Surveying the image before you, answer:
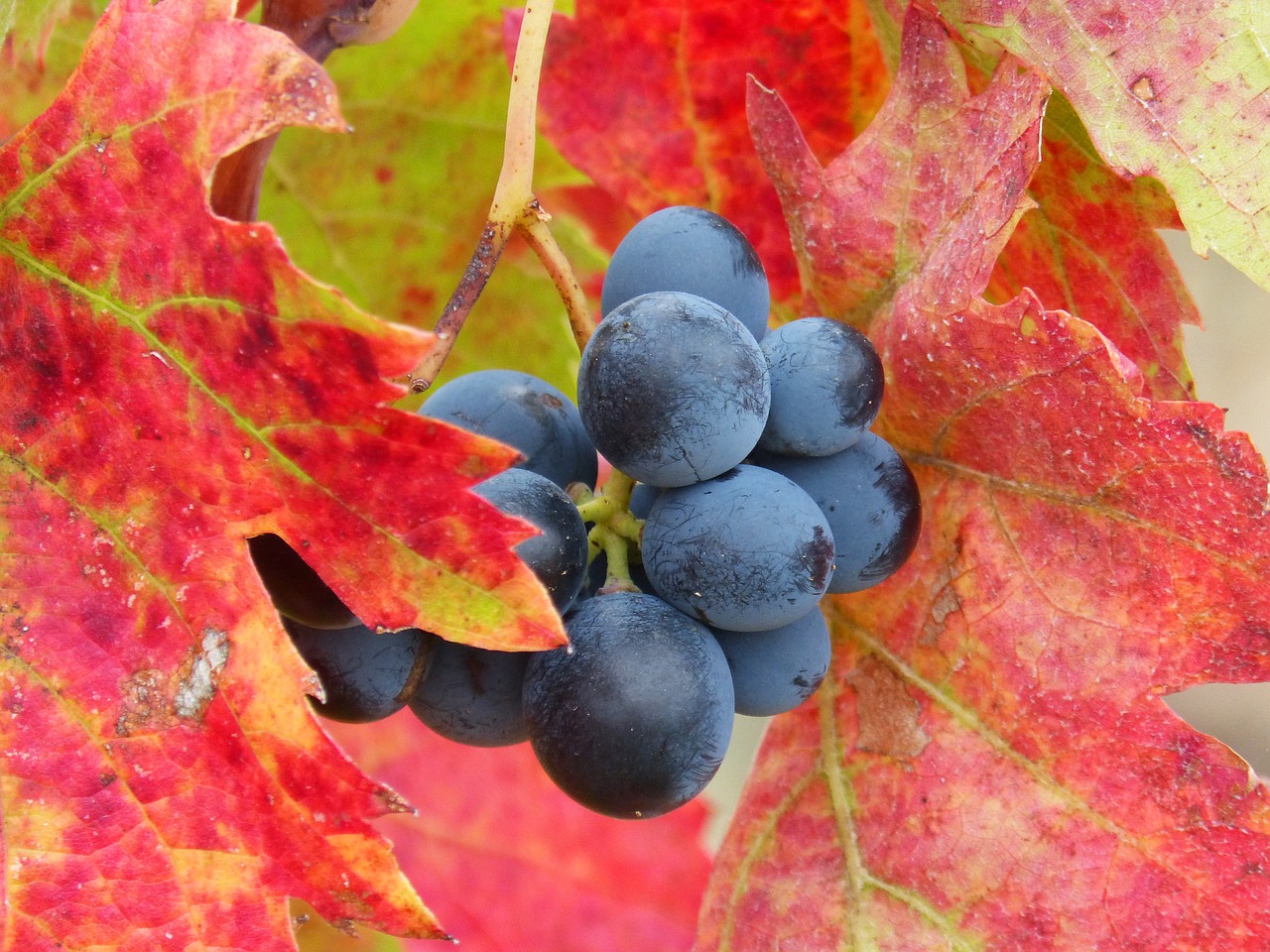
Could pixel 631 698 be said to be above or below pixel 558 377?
above

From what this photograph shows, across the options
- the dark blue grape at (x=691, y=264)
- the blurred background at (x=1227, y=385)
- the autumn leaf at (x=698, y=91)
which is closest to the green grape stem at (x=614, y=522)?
the dark blue grape at (x=691, y=264)

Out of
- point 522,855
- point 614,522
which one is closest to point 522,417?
point 614,522

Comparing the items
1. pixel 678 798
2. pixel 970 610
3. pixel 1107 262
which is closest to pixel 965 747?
pixel 970 610

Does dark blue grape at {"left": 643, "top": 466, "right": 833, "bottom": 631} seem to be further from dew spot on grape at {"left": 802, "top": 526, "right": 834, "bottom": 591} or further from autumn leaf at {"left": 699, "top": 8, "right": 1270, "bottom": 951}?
autumn leaf at {"left": 699, "top": 8, "right": 1270, "bottom": 951}

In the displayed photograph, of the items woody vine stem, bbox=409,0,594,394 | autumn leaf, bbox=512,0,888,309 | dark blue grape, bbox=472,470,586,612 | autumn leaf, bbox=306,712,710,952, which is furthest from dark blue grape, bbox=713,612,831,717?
autumn leaf, bbox=306,712,710,952

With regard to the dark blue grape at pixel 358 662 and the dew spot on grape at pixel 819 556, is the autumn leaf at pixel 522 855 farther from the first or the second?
the dew spot on grape at pixel 819 556

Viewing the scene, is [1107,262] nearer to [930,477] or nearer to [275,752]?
[930,477]
